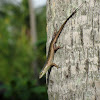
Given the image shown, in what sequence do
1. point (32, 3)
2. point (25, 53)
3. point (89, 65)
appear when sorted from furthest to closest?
point (32, 3) → point (25, 53) → point (89, 65)

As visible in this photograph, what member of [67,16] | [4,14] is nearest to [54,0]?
[67,16]

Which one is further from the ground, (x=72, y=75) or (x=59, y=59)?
(x=59, y=59)

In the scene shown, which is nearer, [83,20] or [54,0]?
[83,20]

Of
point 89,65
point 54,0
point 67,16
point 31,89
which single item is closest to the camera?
point 89,65

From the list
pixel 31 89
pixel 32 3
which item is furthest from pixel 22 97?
pixel 32 3

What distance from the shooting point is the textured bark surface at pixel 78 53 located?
190 centimetres

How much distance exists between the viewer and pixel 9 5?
22250 millimetres

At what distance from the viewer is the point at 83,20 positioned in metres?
1.94

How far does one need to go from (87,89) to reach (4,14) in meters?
21.7

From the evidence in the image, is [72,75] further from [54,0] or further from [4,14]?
[4,14]

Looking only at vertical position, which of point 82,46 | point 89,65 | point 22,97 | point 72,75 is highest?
point 82,46

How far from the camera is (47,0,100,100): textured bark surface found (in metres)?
1.90

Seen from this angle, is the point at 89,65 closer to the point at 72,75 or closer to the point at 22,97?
the point at 72,75

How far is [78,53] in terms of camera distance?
A: 6.43 feet
